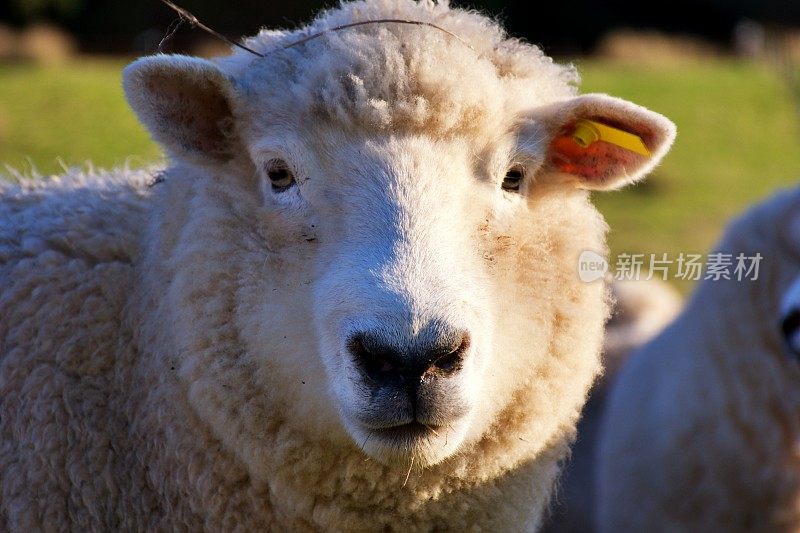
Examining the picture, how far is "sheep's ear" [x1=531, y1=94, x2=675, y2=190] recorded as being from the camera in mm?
2680

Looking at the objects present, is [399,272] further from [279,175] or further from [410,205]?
[279,175]

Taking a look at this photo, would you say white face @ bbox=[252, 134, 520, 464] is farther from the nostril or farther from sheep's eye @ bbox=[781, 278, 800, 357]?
sheep's eye @ bbox=[781, 278, 800, 357]

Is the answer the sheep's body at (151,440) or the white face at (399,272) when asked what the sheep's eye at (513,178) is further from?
the sheep's body at (151,440)

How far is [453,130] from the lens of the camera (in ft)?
8.25

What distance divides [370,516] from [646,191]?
1187 centimetres

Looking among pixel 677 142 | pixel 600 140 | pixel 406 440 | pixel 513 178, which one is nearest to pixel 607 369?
pixel 600 140

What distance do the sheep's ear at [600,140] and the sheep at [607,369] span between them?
3.33m

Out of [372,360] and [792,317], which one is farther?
[792,317]

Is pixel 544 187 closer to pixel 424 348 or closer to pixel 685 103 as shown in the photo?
pixel 424 348

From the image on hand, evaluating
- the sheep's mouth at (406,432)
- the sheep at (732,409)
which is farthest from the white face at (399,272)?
the sheep at (732,409)

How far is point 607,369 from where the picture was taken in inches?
272

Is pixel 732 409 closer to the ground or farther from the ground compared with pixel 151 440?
closer to the ground

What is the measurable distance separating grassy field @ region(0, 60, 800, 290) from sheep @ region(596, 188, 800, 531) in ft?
14.9

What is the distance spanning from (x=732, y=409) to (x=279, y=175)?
312cm
